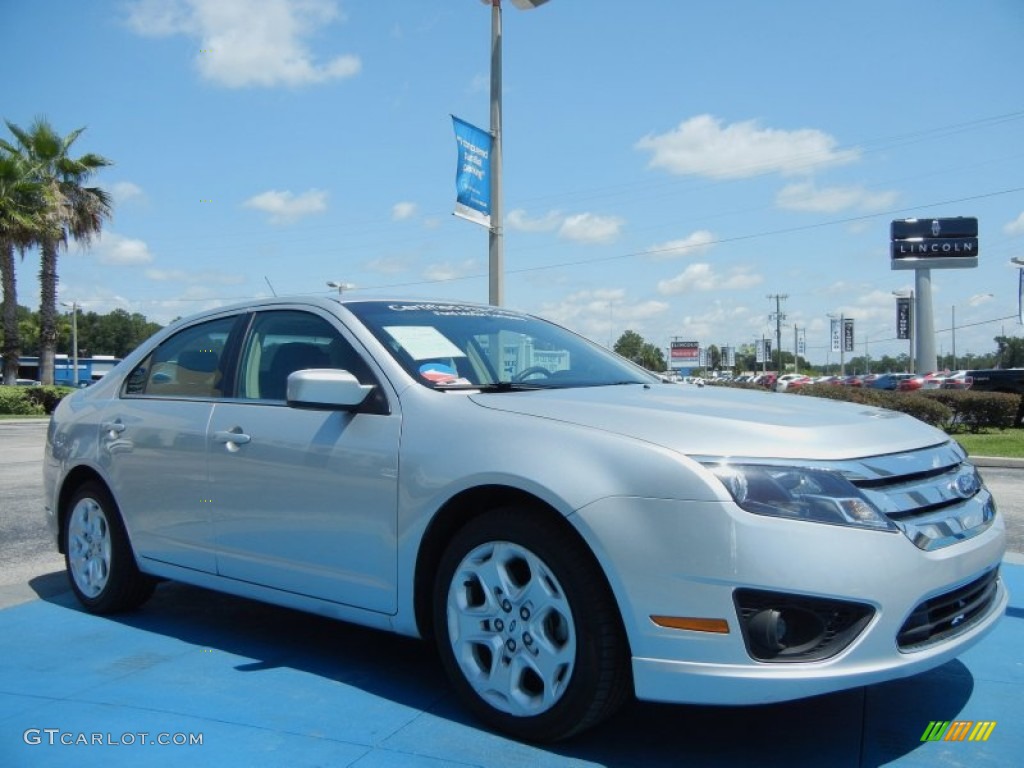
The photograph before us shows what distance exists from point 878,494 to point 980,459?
11604 millimetres

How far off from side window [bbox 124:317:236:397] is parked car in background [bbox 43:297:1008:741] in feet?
0.09

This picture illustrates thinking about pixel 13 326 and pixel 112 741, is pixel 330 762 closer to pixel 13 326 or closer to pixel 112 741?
pixel 112 741

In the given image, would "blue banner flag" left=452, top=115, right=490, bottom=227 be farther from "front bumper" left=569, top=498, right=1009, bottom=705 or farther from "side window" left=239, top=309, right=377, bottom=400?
"front bumper" left=569, top=498, right=1009, bottom=705

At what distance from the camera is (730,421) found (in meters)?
2.92

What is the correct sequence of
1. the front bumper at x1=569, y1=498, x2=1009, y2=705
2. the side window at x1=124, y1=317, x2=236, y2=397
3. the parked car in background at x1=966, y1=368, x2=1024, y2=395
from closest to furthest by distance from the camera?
the front bumper at x1=569, y1=498, x2=1009, y2=705 < the side window at x1=124, y1=317, x2=236, y2=397 < the parked car in background at x1=966, y1=368, x2=1024, y2=395

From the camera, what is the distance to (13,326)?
1254 inches

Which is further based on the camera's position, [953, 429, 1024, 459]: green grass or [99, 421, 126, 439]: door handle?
[953, 429, 1024, 459]: green grass

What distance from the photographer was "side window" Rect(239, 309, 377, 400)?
3.88 m

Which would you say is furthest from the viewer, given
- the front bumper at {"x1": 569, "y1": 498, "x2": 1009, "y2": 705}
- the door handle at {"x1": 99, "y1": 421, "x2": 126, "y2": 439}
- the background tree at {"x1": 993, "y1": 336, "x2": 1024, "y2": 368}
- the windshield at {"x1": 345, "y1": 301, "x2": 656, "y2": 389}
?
the background tree at {"x1": 993, "y1": 336, "x2": 1024, "y2": 368}

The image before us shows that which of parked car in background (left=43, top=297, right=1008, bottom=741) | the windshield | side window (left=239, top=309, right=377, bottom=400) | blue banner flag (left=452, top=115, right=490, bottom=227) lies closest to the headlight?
parked car in background (left=43, top=297, right=1008, bottom=741)

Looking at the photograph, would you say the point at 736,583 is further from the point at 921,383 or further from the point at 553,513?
the point at 921,383

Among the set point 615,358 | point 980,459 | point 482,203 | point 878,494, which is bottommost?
point 980,459

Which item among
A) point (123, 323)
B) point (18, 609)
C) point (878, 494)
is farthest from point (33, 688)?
point (123, 323)

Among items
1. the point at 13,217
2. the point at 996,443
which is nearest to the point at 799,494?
the point at 996,443
